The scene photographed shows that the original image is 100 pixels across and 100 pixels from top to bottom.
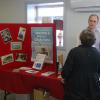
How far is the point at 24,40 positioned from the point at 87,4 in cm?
117

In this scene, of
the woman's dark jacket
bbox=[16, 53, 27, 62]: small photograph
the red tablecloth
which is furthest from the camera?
bbox=[16, 53, 27, 62]: small photograph

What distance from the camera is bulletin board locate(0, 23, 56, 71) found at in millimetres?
3090

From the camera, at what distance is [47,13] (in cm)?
465

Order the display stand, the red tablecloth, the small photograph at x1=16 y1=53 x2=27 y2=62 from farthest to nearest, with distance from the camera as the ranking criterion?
the small photograph at x1=16 y1=53 x2=27 y2=62 < the display stand < the red tablecloth

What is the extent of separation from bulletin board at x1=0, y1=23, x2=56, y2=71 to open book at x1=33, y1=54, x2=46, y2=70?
7cm

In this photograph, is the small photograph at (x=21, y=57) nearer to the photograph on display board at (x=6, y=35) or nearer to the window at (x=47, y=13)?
the photograph on display board at (x=6, y=35)

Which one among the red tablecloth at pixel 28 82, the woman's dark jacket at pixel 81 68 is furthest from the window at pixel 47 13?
the woman's dark jacket at pixel 81 68

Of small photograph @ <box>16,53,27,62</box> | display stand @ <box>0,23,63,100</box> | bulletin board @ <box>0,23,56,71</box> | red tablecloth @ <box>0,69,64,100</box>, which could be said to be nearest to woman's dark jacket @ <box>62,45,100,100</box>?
red tablecloth @ <box>0,69,64,100</box>

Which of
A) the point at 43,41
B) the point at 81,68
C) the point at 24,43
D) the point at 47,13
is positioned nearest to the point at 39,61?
the point at 43,41

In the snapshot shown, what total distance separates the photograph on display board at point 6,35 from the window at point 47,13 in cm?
129

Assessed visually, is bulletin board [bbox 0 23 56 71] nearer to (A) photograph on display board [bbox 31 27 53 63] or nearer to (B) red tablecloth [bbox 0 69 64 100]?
(A) photograph on display board [bbox 31 27 53 63]

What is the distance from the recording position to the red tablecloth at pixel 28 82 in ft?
8.96

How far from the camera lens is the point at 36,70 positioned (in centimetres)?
314

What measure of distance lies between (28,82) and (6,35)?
2.49 feet
